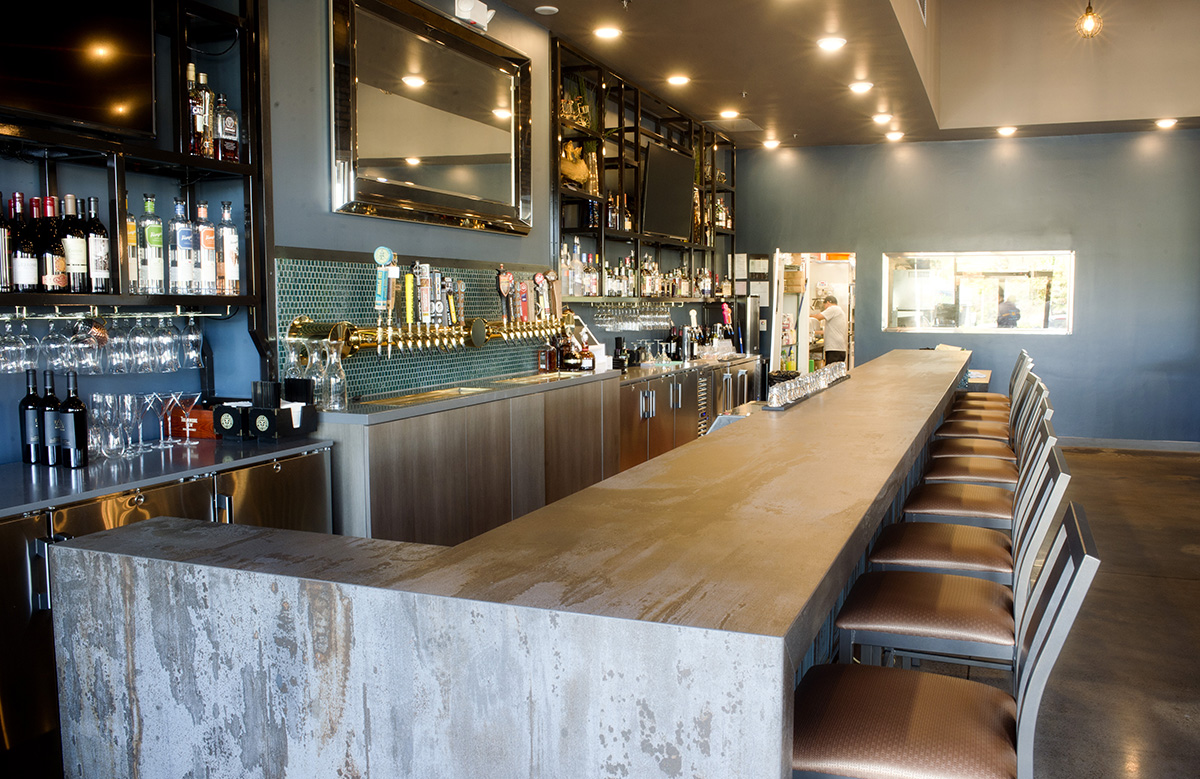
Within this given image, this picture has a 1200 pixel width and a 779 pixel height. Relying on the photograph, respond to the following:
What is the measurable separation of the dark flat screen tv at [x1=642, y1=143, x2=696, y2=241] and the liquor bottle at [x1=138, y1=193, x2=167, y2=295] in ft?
14.9

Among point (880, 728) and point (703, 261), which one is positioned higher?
point (703, 261)

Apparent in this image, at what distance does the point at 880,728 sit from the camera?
156cm

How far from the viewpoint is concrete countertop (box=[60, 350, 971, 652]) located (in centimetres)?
130

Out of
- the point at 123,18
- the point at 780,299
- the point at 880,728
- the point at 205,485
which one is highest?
the point at 123,18

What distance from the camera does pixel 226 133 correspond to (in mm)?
3342

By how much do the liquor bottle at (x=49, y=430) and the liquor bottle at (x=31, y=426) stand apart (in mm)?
11

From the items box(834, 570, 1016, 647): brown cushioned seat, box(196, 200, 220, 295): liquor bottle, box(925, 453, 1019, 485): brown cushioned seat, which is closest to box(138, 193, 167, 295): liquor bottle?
box(196, 200, 220, 295): liquor bottle

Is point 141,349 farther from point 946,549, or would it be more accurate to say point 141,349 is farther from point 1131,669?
point 1131,669

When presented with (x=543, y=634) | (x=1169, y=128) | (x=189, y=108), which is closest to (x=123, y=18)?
(x=189, y=108)

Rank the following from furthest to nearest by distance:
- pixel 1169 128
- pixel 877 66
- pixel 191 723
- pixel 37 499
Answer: pixel 1169 128
pixel 877 66
pixel 37 499
pixel 191 723

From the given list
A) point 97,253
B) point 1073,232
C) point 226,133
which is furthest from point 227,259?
point 1073,232

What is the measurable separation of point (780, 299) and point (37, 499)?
7400mm

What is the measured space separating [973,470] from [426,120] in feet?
10.1

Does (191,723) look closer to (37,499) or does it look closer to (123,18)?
(37,499)
